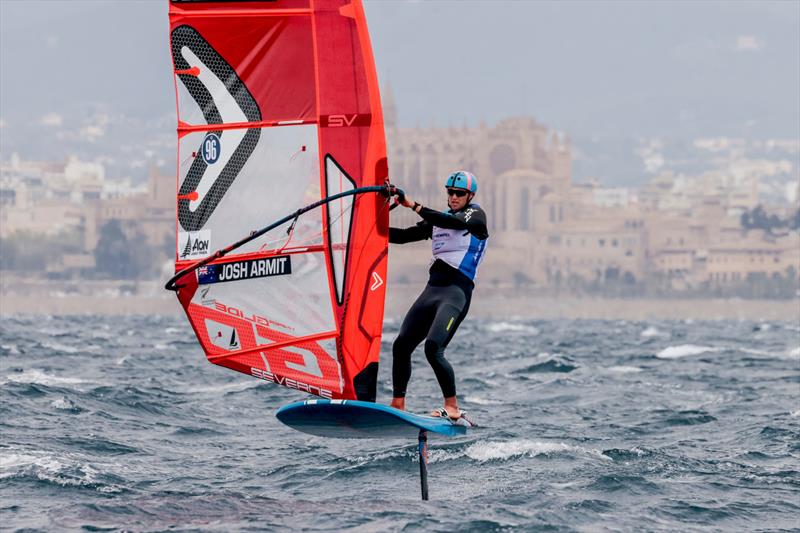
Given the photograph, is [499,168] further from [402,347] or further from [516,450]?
[402,347]

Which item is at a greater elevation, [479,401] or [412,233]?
[412,233]

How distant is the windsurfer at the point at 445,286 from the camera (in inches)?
398

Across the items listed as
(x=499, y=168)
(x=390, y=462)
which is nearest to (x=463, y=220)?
(x=390, y=462)

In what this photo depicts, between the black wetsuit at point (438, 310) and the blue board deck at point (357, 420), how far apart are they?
0.24 metres

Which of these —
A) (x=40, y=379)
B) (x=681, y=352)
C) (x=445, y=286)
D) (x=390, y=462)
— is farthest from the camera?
(x=681, y=352)

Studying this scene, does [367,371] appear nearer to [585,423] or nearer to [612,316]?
[585,423]

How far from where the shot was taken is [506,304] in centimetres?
13838

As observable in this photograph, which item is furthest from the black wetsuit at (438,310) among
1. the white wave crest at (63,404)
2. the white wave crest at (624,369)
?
the white wave crest at (624,369)

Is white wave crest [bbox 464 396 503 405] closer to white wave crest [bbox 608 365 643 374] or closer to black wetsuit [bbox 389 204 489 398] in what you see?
white wave crest [bbox 608 365 643 374]

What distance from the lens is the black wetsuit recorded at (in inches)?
395

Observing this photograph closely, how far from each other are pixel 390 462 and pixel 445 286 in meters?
2.81

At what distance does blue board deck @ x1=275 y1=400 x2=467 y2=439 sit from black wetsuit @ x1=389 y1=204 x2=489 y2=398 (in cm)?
24

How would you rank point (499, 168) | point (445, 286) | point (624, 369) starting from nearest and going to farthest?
1. point (445, 286)
2. point (624, 369)
3. point (499, 168)

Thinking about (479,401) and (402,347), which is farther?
(479,401)
